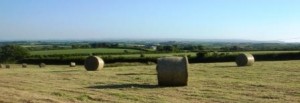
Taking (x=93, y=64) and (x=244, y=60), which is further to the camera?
(x=244, y=60)

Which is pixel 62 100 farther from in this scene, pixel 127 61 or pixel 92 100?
pixel 127 61

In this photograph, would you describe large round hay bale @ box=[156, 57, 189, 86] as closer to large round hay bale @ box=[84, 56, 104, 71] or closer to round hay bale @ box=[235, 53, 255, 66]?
large round hay bale @ box=[84, 56, 104, 71]

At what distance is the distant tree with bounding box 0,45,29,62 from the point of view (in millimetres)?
64188

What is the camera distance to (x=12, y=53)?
2625 inches

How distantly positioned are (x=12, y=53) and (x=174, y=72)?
173ft

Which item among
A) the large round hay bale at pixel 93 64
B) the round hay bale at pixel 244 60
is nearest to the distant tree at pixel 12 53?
Result: the large round hay bale at pixel 93 64

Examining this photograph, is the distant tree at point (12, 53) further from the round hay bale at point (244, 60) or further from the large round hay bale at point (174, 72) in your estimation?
the large round hay bale at point (174, 72)

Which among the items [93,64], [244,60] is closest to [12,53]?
[93,64]

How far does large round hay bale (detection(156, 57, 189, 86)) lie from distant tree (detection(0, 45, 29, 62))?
47.4m

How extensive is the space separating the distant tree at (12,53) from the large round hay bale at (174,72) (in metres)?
47.4

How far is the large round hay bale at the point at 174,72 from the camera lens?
18125 millimetres

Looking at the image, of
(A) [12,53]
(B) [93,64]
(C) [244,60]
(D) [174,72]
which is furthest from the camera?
(A) [12,53]

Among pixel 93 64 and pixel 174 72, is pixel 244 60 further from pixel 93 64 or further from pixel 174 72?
pixel 174 72

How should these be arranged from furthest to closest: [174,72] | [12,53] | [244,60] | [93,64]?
[12,53]
[244,60]
[93,64]
[174,72]
